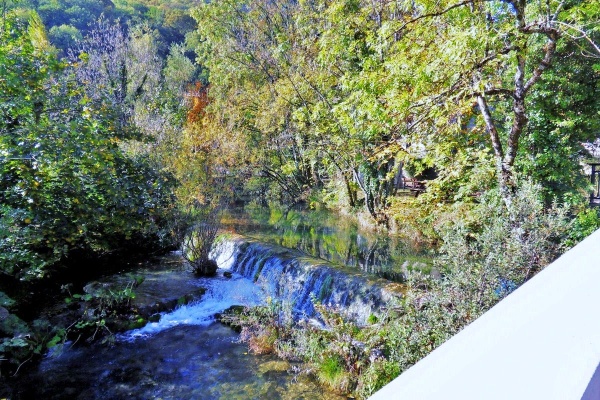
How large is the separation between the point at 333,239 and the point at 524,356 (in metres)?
10.8

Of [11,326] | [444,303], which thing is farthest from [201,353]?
[444,303]

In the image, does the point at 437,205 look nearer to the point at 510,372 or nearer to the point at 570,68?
the point at 570,68

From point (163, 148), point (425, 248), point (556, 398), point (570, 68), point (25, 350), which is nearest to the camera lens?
point (556, 398)

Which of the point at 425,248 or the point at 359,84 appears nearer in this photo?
the point at 359,84

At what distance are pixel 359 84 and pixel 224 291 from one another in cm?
504

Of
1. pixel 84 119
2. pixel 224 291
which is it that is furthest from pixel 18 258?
pixel 224 291

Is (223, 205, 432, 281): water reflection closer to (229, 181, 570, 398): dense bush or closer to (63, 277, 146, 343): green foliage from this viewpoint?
(229, 181, 570, 398): dense bush

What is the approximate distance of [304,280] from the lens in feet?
24.8

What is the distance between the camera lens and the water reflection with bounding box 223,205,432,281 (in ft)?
28.7

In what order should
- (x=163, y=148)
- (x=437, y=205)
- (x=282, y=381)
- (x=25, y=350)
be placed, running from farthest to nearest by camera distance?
(x=163, y=148)
(x=437, y=205)
(x=25, y=350)
(x=282, y=381)

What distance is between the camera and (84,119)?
17.3ft

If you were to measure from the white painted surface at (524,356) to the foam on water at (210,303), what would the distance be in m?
5.73

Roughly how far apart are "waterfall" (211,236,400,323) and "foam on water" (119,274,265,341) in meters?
0.35

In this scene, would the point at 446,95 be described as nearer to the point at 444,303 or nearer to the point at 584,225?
the point at 584,225
